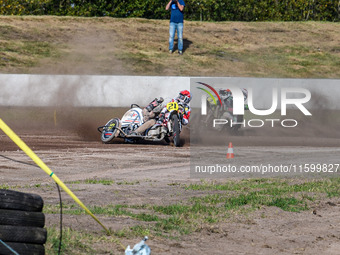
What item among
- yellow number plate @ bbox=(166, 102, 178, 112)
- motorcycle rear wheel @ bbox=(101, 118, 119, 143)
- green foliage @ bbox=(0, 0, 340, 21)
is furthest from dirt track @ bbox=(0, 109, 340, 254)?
green foliage @ bbox=(0, 0, 340, 21)

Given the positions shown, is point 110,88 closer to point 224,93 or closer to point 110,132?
point 224,93

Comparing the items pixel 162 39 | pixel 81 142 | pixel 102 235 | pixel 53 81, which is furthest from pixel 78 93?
pixel 102 235

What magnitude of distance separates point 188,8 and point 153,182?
94.0 feet

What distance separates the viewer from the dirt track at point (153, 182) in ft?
23.1

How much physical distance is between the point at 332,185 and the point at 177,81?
1312cm

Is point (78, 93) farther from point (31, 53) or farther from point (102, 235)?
point (102, 235)

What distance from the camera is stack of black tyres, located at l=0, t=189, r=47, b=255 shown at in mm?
5289

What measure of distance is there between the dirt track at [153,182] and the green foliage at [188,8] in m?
18.3

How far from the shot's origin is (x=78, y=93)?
23.2 meters

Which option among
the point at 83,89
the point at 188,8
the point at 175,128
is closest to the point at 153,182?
the point at 175,128

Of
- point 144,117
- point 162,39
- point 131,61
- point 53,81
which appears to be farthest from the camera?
point 162,39

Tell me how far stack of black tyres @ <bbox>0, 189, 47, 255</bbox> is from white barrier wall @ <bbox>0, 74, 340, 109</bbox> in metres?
16.7

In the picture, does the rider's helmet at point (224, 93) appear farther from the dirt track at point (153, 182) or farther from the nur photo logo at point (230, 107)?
the dirt track at point (153, 182)

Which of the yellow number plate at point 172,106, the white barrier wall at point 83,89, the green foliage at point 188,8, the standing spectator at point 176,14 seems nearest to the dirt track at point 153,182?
the yellow number plate at point 172,106
